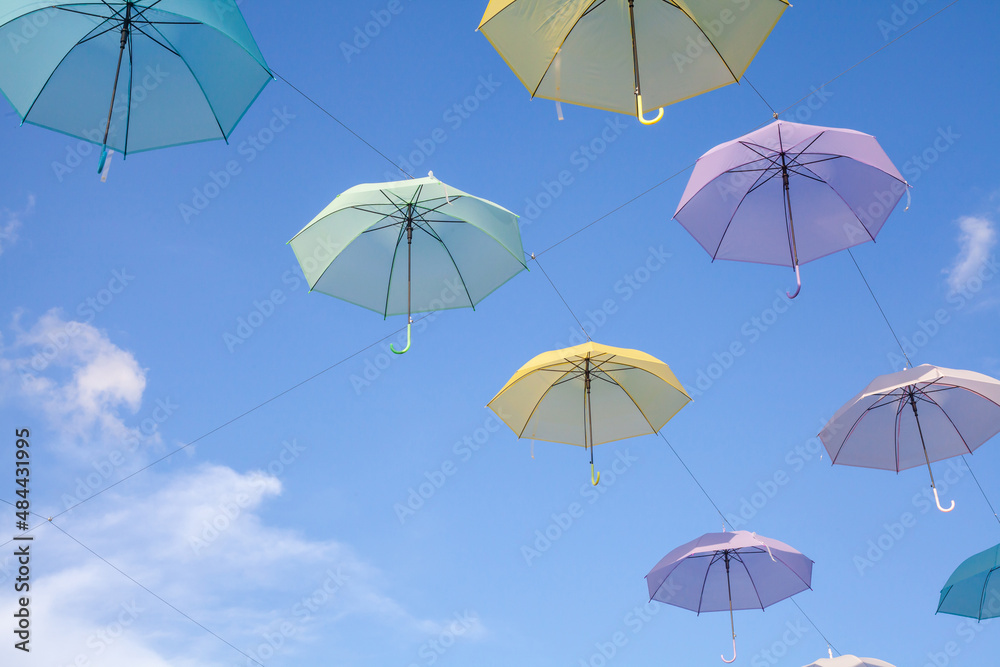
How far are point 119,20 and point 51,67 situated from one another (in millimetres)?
760

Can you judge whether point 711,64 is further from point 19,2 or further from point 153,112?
point 19,2

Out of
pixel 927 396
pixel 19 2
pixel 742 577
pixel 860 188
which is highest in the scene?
pixel 860 188

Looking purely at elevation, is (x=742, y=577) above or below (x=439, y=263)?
below

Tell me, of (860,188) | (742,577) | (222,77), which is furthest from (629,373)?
(222,77)

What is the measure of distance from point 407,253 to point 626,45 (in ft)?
12.6

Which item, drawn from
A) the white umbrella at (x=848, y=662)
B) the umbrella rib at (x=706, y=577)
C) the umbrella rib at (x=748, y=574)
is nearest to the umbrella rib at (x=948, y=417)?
the umbrella rib at (x=748, y=574)

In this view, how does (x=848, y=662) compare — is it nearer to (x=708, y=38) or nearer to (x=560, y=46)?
(x=708, y=38)

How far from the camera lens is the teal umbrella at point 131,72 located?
750 cm

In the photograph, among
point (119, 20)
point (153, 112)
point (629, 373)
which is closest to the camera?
point (119, 20)

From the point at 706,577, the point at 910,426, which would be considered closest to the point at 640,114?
the point at 910,426

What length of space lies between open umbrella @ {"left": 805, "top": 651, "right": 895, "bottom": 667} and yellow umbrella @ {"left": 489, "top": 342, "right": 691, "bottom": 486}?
548 cm

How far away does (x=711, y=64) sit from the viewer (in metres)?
8.32

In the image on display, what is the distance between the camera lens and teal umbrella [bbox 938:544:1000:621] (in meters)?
11.5

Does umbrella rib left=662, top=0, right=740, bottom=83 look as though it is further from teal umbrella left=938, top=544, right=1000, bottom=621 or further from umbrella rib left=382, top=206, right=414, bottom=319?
teal umbrella left=938, top=544, right=1000, bottom=621
